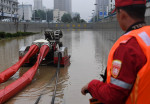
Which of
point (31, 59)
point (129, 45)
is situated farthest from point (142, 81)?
point (31, 59)

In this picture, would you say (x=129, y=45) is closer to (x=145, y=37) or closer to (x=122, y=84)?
(x=145, y=37)

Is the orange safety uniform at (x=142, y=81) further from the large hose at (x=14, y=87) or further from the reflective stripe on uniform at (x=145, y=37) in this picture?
the large hose at (x=14, y=87)

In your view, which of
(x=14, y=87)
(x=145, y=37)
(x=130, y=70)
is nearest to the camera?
(x=130, y=70)

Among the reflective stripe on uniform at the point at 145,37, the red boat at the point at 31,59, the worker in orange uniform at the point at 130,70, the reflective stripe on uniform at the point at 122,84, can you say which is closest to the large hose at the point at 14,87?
the red boat at the point at 31,59

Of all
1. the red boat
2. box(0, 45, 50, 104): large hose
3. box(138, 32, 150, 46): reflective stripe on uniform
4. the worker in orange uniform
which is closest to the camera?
the worker in orange uniform

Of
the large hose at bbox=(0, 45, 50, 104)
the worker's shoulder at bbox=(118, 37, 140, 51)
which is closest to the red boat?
the large hose at bbox=(0, 45, 50, 104)

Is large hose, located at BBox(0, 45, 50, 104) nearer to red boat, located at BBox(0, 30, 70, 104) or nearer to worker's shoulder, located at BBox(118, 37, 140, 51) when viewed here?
red boat, located at BBox(0, 30, 70, 104)

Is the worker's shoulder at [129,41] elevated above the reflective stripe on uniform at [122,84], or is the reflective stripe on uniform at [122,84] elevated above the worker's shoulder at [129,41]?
the worker's shoulder at [129,41]

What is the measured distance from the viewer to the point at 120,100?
1571 mm

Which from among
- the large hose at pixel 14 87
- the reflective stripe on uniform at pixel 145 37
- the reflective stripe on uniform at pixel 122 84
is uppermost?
the reflective stripe on uniform at pixel 145 37

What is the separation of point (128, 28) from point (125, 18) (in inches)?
3.3

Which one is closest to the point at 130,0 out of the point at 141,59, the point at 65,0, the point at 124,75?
the point at 141,59

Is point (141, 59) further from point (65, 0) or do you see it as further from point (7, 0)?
point (65, 0)

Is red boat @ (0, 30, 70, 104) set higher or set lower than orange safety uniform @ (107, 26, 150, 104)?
lower
